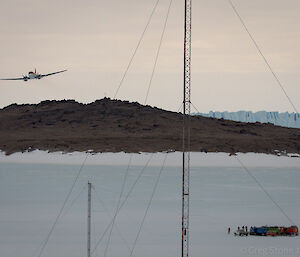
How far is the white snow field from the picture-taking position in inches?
2071

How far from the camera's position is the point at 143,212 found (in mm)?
70938

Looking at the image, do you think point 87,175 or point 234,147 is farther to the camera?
point 234,147

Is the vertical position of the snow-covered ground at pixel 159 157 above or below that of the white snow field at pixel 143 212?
above

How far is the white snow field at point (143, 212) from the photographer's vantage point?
52594mm

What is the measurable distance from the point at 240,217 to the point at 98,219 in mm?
13781

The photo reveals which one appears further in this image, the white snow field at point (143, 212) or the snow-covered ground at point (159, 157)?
the snow-covered ground at point (159, 157)

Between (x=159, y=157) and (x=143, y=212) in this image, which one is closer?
(x=143, y=212)

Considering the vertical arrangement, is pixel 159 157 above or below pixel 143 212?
above

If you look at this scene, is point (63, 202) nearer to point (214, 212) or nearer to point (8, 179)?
point (214, 212)

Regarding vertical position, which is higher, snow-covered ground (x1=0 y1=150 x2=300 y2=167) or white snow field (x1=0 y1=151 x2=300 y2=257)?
snow-covered ground (x1=0 y1=150 x2=300 y2=167)

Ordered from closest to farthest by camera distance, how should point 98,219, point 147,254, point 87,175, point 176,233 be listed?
point 147,254
point 176,233
point 98,219
point 87,175

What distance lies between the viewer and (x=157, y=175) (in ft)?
405

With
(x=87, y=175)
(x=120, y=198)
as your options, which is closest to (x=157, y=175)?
(x=87, y=175)

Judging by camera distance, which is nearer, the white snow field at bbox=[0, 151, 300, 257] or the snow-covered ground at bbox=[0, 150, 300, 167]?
the white snow field at bbox=[0, 151, 300, 257]
